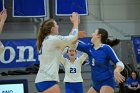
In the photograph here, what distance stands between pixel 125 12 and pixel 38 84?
10599mm

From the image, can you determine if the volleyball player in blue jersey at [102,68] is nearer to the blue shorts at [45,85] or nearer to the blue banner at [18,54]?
the blue shorts at [45,85]

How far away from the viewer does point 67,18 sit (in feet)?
42.7

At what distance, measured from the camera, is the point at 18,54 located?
11242mm

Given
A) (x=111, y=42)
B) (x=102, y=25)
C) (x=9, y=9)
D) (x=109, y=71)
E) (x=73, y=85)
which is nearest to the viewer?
(x=109, y=71)

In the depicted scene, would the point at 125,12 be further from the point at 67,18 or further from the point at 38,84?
the point at 38,84

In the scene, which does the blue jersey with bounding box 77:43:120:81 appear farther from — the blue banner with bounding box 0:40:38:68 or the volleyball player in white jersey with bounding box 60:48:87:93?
the blue banner with bounding box 0:40:38:68

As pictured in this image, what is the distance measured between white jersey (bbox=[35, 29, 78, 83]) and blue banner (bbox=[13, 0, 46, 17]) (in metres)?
7.92

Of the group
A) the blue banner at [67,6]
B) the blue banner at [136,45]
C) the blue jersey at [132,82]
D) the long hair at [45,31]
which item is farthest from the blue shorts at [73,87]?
the blue banner at [136,45]

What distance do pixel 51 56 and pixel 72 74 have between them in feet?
11.7

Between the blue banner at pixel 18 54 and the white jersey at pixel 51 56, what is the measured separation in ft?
24.0

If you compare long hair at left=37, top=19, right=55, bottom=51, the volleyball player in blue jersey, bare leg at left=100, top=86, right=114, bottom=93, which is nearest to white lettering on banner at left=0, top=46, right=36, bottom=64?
the volleyball player in blue jersey

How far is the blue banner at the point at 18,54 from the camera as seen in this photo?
1116 centimetres

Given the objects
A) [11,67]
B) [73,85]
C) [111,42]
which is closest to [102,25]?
[11,67]

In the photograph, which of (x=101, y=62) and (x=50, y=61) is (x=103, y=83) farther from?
(x=50, y=61)
